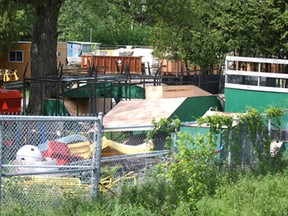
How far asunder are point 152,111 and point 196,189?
5.74m

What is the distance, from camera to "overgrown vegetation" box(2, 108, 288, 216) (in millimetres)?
8422

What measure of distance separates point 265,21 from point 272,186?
580 inches

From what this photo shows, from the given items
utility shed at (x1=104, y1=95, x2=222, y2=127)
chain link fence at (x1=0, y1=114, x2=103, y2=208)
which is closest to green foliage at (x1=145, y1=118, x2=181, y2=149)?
chain link fence at (x1=0, y1=114, x2=103, y2=208)

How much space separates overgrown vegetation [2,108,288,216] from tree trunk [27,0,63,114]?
11513 mm

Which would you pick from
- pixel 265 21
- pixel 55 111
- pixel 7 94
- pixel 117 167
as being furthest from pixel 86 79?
pixel 117 167

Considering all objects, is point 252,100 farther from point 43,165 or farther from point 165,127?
point 43,165

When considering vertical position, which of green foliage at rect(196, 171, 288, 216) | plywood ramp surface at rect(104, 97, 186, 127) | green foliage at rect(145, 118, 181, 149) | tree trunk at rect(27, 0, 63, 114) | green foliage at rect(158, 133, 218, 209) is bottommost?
green foliage at rect(196, 171, 288, 216)

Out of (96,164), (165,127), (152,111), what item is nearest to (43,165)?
(96,164)

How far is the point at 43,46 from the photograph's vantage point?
21781 mm

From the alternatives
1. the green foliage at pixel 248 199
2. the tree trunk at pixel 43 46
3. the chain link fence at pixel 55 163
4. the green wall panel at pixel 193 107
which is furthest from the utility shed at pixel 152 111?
the tree trunk at pixel 43 46

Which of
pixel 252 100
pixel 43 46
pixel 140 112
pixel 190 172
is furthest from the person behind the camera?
pixel 43 46

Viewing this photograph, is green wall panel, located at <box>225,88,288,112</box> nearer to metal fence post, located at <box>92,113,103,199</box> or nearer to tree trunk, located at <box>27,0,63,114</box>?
tree trunk, located at <box>27,0,63,114</box>

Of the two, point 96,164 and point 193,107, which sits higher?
point 193,107

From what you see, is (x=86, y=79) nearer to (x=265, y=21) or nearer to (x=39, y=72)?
(x=39, y=72)
